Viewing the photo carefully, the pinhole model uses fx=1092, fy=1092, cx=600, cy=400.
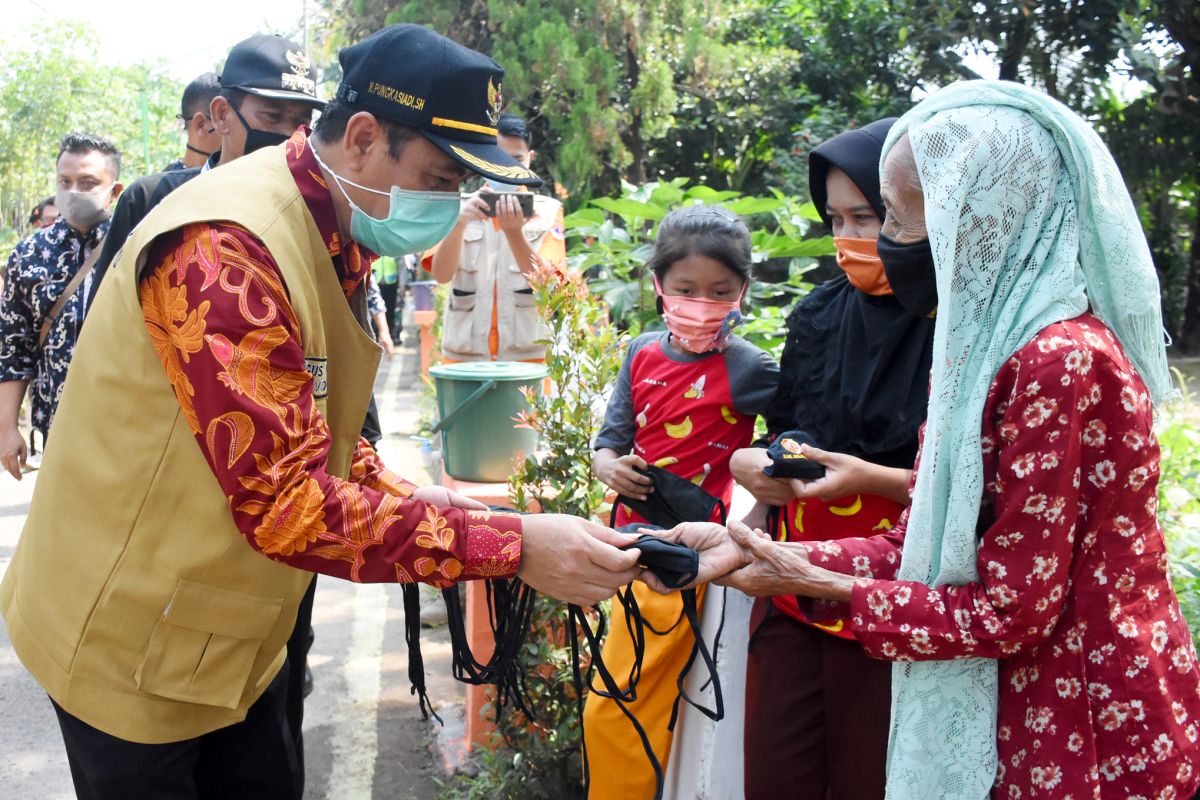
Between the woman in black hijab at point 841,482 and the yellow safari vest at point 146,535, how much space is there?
43.5 inches

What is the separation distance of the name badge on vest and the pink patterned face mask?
1.11m

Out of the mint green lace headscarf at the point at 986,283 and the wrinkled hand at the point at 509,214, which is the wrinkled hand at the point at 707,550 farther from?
the wrinkled hand at the point at 509,214

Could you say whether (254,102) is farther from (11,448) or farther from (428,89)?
(428,89)

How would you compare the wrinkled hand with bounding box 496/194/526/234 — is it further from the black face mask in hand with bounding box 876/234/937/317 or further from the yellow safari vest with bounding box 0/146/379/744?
the black face mask in hand with bounding box 876/234/937/317

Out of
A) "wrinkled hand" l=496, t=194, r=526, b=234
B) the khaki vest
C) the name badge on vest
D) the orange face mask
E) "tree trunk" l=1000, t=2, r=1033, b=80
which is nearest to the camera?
the name badge on vest

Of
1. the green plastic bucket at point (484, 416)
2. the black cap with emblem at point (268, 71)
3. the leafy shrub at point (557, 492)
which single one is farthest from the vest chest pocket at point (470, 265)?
the leafy shrub at point (557, 492)

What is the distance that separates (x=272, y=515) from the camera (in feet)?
6.00

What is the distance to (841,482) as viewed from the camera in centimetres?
232

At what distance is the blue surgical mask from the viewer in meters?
2.17

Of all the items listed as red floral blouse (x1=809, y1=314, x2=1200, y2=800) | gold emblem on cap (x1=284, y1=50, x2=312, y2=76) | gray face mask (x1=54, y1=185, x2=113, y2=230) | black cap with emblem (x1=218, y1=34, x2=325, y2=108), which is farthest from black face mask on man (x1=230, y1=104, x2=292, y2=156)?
red floral blouse (x1=809, y1=314, x2=1200, y2=800)

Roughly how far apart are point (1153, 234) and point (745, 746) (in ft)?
43.3

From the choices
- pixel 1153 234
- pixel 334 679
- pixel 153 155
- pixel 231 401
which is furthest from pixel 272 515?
pixel 153 155

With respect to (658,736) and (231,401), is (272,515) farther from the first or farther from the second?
(658,736)

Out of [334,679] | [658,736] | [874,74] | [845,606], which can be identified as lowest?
[334,679]
